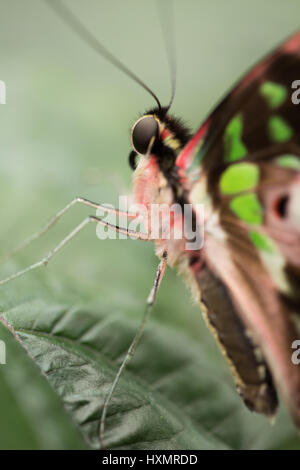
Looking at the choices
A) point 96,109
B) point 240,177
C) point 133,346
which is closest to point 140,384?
point 133,346

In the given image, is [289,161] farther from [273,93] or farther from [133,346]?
[133,346]

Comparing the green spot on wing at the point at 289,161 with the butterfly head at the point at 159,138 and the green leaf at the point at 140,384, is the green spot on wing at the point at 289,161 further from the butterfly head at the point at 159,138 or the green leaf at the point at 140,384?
the green leaf at the point at 140,384

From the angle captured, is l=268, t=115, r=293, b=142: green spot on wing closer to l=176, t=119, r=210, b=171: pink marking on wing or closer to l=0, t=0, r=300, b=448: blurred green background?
l=176, t=119, r=210, b=171: pink marking on wing

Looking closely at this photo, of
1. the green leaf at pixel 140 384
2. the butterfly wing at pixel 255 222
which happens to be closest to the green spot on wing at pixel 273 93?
the butterfly wing at pixel 255 222

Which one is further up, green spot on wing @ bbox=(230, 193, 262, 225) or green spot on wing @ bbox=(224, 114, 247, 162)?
green spot on wing @ bbox=(224, 114, 247, 162)

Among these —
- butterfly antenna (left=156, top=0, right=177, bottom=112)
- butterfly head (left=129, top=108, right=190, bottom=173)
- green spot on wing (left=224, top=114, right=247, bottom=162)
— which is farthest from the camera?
butterfly antenna (left=156, top=0, right=177, bottom=112)

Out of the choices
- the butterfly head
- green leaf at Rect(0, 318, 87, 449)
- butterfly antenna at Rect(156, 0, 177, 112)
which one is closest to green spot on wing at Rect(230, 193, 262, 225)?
the butterfly head

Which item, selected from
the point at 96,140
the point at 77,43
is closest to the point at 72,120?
the point at 96,140
